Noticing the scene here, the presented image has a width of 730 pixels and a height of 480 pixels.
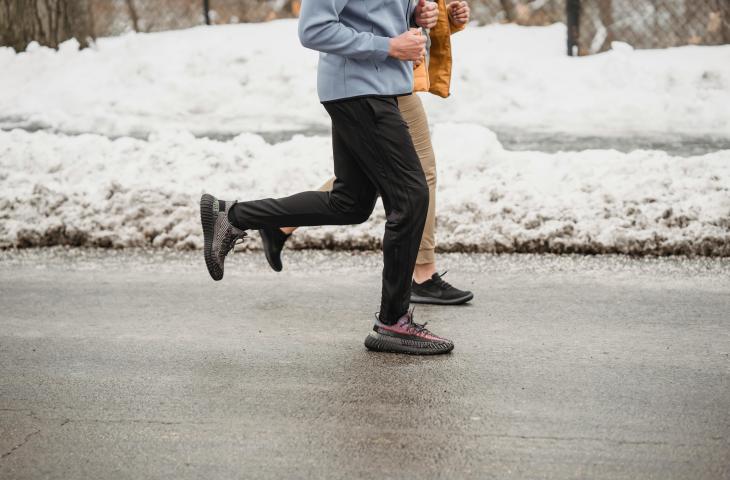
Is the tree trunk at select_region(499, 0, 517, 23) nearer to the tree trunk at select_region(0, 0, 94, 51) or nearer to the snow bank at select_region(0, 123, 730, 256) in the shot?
the tree trunk at select_region(0, 0, 94, 51)

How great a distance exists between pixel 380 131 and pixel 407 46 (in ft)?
1.13

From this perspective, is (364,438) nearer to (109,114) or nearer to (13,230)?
(13,230)

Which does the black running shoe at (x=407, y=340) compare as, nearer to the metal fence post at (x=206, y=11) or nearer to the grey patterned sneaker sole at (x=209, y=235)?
the grey patterned sneaker sole at (x=209, y=235)

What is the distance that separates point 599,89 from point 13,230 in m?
6.00

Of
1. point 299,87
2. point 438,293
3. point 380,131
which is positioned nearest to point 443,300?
point 438,293

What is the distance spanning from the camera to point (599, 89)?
421 inches

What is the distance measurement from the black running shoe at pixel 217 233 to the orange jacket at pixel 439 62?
1.04 metres

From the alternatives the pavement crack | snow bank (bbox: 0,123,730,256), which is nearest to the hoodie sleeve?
the pavement crack

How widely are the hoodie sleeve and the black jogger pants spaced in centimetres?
20

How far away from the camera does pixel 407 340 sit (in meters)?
4.54

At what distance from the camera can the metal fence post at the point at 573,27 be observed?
11.7 m

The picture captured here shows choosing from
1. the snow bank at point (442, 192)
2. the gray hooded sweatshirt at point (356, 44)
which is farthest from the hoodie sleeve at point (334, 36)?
the snow bank at point (442, 192)

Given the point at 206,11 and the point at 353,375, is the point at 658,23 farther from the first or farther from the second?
the point at 353,375

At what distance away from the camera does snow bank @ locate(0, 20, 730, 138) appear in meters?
10.2
